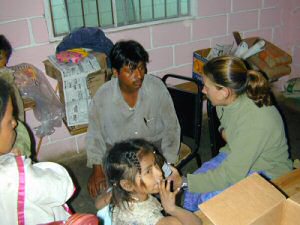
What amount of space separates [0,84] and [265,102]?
113 centimetres

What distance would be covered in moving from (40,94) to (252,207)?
186 cm

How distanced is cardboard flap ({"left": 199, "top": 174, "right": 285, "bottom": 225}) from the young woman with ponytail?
0.52 metres

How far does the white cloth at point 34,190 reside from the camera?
87 centimetres

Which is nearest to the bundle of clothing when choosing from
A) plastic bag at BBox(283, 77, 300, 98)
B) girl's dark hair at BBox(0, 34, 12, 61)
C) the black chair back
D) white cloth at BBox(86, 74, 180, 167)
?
plastic bag at BBox(283, 77, 300, 98)

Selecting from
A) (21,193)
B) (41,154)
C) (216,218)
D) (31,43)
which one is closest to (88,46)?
(31,43)

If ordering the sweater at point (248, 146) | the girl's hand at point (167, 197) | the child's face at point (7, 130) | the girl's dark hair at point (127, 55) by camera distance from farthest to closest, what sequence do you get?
the girl's dark hair at point (127, 55) → the sweater at point (248, 146) → the girl's hand at point (167, 197) → the child's face at point (7, 130)

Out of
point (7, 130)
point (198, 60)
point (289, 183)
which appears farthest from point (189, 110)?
point (7, 130)

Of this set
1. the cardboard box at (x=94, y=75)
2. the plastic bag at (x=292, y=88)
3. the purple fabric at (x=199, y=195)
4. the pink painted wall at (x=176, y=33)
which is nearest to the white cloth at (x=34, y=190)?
the purple fabric at (x=199, y=195)

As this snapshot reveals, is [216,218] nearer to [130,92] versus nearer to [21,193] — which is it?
[21,193]

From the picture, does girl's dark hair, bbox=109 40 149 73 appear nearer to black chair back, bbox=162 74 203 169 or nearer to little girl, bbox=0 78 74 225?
black chair back, bbox=162 74 203 169

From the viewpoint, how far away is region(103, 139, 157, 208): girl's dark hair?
1247 mm

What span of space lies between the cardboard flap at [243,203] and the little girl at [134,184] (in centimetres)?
37

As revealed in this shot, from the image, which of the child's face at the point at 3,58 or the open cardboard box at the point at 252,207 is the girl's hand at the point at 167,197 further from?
the child's face at the point at 3,58

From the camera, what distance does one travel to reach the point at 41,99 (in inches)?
90.6
